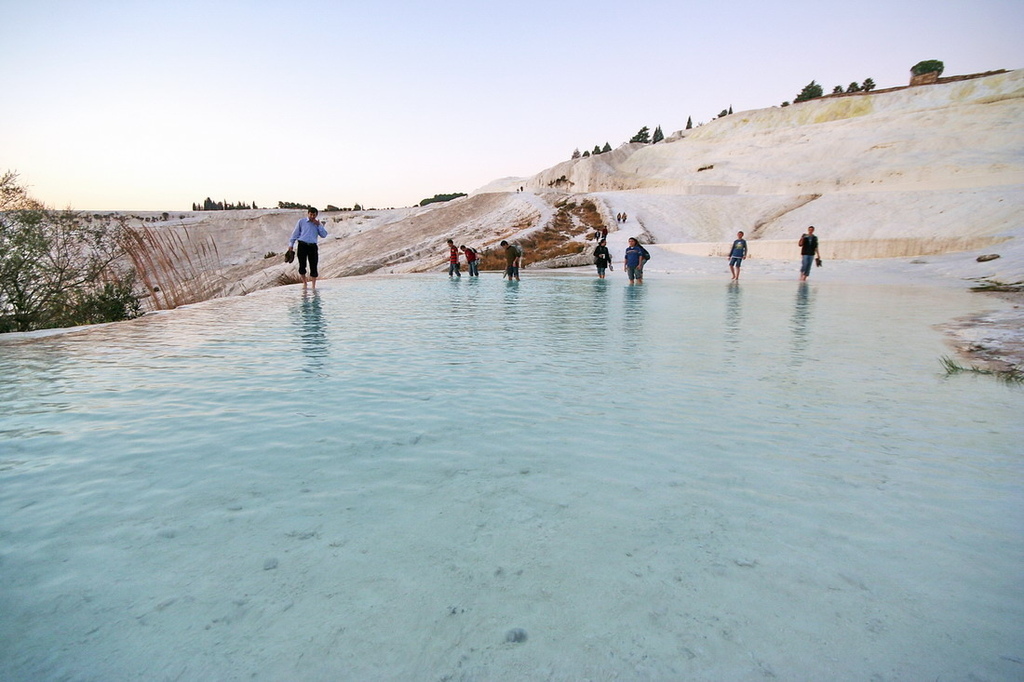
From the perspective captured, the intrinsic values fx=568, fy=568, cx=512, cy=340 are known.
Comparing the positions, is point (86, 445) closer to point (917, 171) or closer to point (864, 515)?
point (864, 515)

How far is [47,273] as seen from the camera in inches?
371

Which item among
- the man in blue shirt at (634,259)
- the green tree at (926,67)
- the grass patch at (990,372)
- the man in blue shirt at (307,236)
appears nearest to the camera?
the grass patch at (990,372)

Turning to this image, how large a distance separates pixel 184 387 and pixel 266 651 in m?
3.62

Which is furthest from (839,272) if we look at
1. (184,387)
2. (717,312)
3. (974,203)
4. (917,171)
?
(917,171)

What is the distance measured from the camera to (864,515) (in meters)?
2.62

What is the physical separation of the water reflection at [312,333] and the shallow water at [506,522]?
28 cm

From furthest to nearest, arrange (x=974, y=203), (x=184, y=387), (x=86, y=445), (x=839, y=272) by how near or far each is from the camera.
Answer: (x=974, y=203) → (x=839, y=272) → (x=184, y=387) → (x=86, y=445)

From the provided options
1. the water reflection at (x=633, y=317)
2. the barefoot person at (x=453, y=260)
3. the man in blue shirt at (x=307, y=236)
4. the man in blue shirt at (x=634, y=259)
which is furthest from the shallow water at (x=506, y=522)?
the barefoot person at (x=453, y=260)

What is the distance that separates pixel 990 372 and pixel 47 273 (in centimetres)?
1292

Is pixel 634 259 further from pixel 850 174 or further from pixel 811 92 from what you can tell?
pixel 811 92

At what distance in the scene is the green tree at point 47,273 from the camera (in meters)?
9.00

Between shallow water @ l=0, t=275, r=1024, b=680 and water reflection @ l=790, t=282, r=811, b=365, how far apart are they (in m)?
0.80

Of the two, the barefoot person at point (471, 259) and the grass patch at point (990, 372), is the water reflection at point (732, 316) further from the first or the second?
the barefoot person at point (471, 259)

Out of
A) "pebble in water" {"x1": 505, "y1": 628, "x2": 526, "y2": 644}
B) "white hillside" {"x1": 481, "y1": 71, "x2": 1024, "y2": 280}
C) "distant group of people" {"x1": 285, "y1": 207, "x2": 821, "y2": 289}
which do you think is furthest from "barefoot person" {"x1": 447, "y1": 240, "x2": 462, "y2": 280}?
"pebble in water" {"x1": 505, "y1": 628, "x2": 526, "y2": 644}
